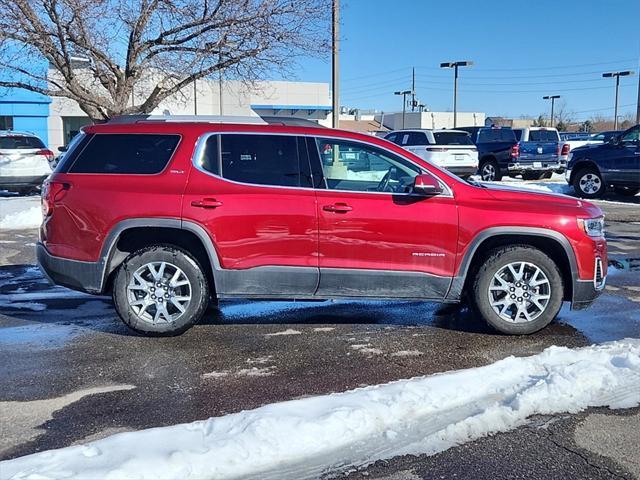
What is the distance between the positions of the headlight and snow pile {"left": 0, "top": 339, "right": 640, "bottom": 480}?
4.00 ft

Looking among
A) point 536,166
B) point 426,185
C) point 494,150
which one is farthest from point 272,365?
point 536,166

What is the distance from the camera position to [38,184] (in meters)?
17.0

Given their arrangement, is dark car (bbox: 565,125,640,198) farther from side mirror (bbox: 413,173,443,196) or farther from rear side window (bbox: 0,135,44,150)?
rear side window (bbox: 0,135,44,150)

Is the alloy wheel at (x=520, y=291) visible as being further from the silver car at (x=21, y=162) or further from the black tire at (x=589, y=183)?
the silver car at (x=21, y=162)

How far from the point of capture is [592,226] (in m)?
5.67

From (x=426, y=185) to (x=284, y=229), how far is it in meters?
1.26

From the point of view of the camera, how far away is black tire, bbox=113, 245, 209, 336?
218 inches

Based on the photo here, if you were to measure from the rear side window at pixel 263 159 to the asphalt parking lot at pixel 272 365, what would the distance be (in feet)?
4.61

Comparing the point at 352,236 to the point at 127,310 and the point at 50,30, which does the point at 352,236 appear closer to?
the point at 127,310

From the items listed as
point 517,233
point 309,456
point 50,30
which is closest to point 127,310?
point 309,456

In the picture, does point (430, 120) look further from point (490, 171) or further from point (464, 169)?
point (464, 169)

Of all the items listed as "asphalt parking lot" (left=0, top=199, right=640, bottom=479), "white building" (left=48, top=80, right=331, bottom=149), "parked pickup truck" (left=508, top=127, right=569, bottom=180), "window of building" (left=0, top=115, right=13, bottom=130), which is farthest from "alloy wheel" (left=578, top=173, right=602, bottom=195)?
"window of building" (left=0, top=115, right=13, bottom=130)

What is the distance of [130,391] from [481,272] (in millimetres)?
3067

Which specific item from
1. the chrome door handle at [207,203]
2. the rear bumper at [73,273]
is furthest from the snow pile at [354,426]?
the rear bumper at [73,273]
